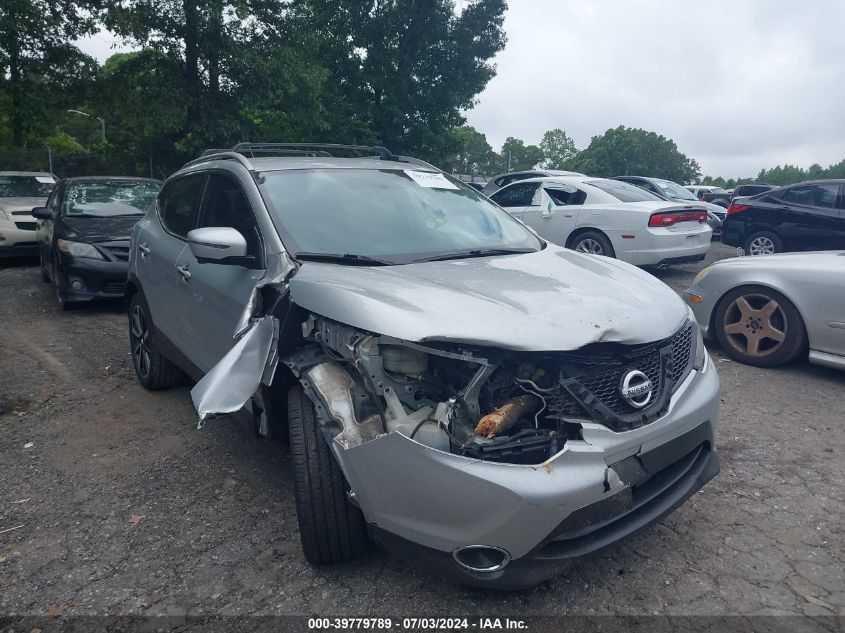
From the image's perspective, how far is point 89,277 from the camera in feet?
23.7

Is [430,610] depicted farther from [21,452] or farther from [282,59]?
[282,59]

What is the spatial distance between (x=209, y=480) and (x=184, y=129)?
1312cm

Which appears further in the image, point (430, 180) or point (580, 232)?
point (580, 232)

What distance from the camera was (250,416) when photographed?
10.3 feet

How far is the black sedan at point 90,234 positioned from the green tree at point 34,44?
278 inches

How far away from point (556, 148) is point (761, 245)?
9612 cm

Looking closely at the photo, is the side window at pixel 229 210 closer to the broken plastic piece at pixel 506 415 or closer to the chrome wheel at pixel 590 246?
the broken plastic piece at pixel 506 415

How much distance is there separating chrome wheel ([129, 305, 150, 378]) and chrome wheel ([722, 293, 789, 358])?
4.73 m

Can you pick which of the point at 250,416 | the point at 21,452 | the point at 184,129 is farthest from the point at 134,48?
the point at 250,416

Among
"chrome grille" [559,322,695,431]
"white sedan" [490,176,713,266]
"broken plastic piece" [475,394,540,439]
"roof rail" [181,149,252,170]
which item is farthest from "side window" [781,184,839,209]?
"broken plastic piece" [475,394,540,439]

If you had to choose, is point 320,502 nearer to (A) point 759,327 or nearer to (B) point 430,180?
(B) point 430,180

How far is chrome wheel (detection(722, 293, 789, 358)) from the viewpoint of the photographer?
5102mm

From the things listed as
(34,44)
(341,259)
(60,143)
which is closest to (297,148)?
(341,259)

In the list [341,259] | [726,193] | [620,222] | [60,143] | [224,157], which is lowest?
[60,143]
